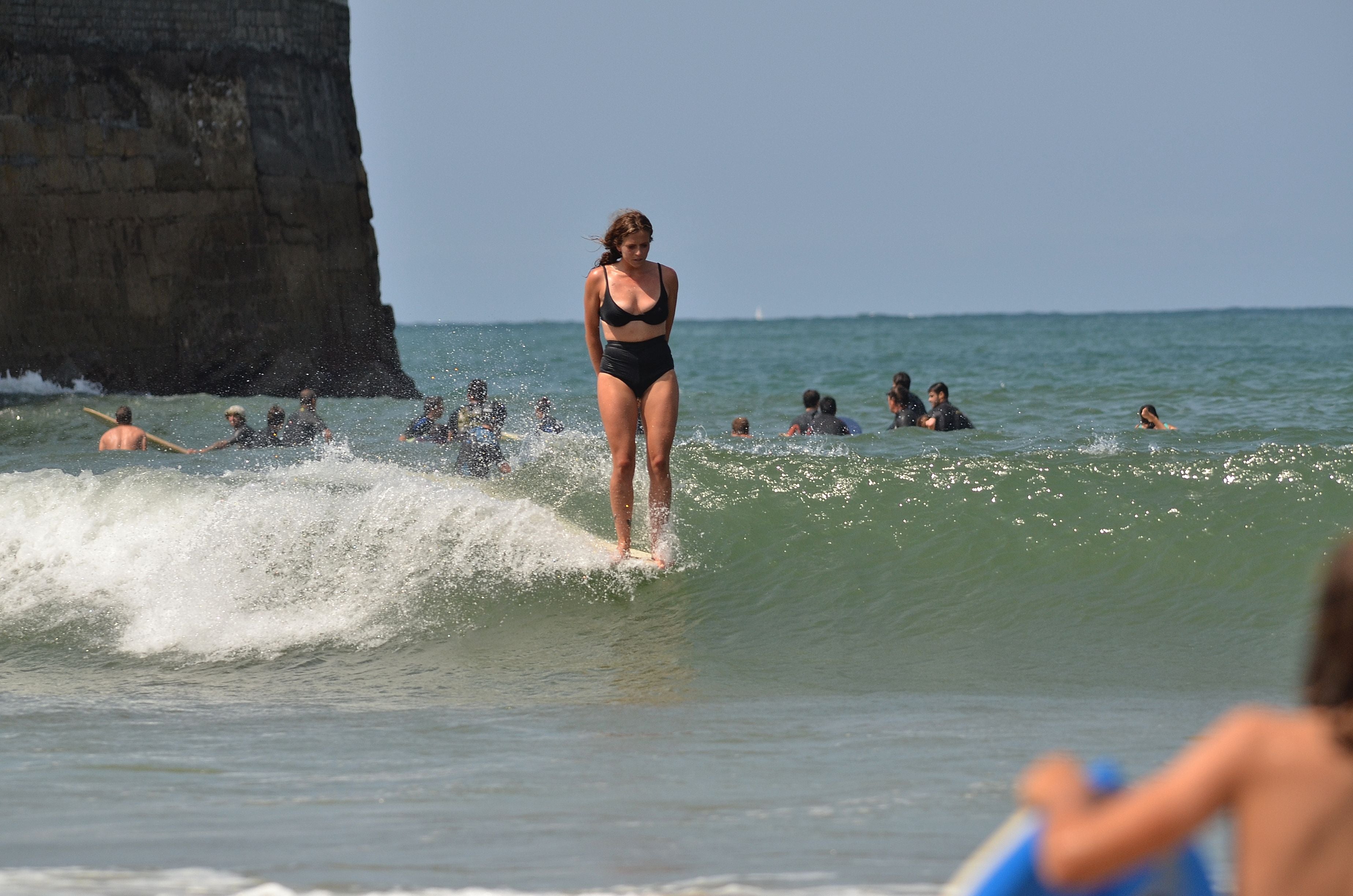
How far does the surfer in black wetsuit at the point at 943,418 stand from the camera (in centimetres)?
1437

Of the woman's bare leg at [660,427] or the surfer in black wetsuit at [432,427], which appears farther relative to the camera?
the surfer in black wetsuit at [432,427]

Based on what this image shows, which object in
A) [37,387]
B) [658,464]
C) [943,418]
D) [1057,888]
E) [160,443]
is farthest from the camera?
[37,387]

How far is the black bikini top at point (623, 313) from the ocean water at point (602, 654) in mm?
1352

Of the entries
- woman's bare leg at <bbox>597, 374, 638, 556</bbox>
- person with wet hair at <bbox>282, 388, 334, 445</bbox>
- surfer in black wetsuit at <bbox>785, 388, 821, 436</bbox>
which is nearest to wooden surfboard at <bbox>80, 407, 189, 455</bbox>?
person with wet hair at <bbox>282, 388, 334, 445</bbox>

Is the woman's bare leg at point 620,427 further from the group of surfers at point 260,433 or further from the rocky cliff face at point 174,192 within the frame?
the rocky cliff face at point 174,192

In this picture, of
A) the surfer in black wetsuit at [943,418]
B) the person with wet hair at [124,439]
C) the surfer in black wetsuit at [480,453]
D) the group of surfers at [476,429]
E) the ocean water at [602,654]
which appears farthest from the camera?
the surfer in black wetsuit at [943,418]

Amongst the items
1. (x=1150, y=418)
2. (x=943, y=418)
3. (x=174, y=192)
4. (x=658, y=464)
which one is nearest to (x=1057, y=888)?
(x=658, y=464)

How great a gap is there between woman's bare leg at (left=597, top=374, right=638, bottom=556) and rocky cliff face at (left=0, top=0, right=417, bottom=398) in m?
14.6

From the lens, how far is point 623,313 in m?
6.50

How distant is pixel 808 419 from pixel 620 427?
8.38 metres

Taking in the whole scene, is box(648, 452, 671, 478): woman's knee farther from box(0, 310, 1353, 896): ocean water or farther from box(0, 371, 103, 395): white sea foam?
box(0, 371, 103, 395): white sea foam

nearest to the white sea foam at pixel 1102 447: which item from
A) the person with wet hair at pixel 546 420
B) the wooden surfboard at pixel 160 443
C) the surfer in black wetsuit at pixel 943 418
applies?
the surfer in black wetsuit at pixel 943 418

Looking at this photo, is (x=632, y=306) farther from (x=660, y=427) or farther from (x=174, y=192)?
(x=174, y=192)

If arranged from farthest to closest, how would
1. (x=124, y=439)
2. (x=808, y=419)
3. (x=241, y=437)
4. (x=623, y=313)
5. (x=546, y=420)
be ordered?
(x=808, y=419) → (x=241, y=437) → (x=124, y=439) → (x=546, y=420) → (x=623, y=313)
